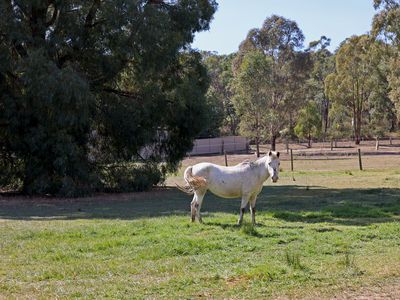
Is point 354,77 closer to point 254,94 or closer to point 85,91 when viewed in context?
point 254,94

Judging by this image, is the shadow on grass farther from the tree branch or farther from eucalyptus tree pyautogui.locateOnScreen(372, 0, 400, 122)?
eucalyptus tree pyautogui.locateOnScreen(372, 0, 400, 122)

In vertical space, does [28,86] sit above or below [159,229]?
above

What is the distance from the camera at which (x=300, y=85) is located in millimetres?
73062

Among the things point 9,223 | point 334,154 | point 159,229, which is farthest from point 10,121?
point 334,154

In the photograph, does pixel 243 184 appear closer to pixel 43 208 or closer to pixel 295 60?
pixel 43 208

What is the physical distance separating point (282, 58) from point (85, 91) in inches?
2008

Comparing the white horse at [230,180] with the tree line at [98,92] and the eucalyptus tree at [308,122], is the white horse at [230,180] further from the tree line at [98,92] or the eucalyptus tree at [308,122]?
the eucalyptus tree at [308,122]

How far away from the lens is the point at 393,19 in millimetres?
50812

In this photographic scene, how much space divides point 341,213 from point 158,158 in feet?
50.2

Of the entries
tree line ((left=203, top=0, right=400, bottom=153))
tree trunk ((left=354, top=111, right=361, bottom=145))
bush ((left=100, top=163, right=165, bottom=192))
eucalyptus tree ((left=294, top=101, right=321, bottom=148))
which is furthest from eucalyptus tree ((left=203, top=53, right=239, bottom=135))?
bush ((left=100, top=163, right=165, bottom=192))

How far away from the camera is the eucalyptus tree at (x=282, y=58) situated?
71062 mm

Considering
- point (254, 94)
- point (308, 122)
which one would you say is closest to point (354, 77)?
point (308, 122)

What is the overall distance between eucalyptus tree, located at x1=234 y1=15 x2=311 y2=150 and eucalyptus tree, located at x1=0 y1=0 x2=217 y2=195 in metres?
42.1

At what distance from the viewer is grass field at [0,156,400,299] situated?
784 centimetres
